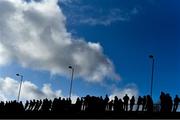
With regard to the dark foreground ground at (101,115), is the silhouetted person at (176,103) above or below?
above

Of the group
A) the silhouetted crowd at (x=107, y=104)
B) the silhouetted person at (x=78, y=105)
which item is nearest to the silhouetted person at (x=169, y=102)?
the silhouetted crowd at (x=107, y=104)

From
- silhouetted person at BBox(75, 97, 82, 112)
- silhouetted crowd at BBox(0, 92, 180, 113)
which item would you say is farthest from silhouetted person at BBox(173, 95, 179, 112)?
silhouetted person at BBox(75, 97, 82, 112)

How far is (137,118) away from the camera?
3784 cm

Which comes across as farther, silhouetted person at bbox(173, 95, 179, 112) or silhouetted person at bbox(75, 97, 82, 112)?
silhouetted person at bbox(75, 97, 82, 112)

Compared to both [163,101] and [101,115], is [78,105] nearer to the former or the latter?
[101,115]

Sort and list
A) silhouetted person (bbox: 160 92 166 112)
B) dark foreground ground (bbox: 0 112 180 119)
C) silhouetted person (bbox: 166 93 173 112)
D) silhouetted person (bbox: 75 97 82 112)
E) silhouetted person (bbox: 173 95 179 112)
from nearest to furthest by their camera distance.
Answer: dark foreground ground (bbox: 0 112 180 119) → silhouetted person (bbox: 166 93 173 112) → silhouetted person (bbox: 160 92 166 112) → silhouetted person (bbox: 173 95 179 112) → silhouetted person (bbox: 75 97 82 112)

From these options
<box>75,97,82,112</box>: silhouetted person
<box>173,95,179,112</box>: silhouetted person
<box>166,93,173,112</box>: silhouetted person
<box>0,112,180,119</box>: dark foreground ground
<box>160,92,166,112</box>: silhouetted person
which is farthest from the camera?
<box>75,97,82,112</box>: silhouetted person

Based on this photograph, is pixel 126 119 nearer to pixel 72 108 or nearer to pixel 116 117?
pixel 116 117

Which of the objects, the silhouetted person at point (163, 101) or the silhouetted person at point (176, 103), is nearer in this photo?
the silhouetted person at point (163, 101)

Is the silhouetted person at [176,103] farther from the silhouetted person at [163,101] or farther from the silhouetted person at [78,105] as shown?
the silhouetted person at [78,105]

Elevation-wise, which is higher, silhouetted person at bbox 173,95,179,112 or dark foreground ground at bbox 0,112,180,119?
silhouetted person at bbox 173,95,179,112

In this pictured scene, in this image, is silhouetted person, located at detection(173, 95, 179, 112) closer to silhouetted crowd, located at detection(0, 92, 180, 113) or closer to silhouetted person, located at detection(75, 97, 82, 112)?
silhouetted crowd, located at detection(0, 92, 180, 113)

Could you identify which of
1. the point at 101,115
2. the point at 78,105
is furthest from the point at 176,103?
the point at 78,105

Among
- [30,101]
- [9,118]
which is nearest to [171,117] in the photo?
[9,118]
